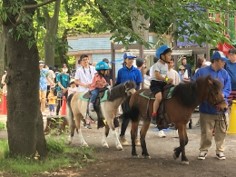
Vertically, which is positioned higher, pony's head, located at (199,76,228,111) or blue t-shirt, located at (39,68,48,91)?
pony's head, located at (199,76,228,111)

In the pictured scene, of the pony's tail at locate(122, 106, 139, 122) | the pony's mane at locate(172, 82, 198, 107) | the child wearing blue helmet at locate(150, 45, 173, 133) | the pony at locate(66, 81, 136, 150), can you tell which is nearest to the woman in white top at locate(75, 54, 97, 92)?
the pony at locate(66, 81, 136, 150)

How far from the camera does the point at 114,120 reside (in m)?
11.5

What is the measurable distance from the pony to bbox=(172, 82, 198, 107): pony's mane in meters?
1.32

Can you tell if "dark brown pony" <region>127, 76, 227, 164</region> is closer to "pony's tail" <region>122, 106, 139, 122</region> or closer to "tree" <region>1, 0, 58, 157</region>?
"pony's tail" <region>122, 106, 139, 122</region>

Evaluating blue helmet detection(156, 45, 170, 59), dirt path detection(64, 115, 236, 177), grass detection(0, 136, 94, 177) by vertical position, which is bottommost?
dirt path detection(64, 115, 236, 177)

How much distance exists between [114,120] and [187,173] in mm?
3303

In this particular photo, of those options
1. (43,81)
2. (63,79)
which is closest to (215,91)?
(43,81)

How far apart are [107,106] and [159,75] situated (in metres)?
1.87

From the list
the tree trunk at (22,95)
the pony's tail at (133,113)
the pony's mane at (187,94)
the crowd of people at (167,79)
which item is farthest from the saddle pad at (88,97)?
the tree trunk at (22,95)

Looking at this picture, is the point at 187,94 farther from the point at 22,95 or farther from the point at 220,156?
the point at 22,95

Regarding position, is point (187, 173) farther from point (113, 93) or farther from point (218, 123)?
point (113, 93)

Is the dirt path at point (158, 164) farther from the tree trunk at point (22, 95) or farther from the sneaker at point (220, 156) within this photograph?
A: the tree trunk at point (22, 95)

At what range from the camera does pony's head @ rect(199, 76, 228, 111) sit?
9.08 m

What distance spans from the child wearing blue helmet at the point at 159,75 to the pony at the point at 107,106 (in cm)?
81
